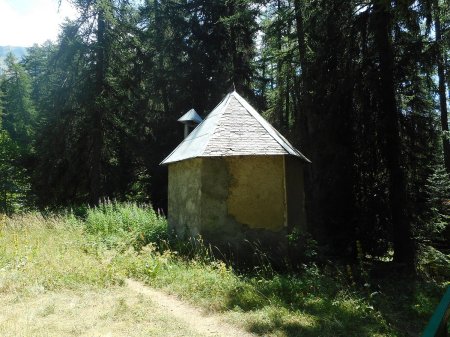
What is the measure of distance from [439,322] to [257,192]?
745 centimetres

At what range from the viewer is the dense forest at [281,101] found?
1145cm

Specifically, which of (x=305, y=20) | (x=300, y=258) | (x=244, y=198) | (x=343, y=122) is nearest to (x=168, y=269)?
(x=244, y=198)

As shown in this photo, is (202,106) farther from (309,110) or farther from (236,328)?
(236,328)

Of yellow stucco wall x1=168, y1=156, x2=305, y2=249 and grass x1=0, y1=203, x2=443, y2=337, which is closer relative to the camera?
grass x1=0, y1=203, x2=443, y2=337

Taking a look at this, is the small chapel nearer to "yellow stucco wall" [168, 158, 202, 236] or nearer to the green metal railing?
"yellow stucco wall" [168, 158, 202, 236]

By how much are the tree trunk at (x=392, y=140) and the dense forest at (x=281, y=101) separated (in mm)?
30

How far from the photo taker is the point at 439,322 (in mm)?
1640

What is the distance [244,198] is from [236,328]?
4296 mm

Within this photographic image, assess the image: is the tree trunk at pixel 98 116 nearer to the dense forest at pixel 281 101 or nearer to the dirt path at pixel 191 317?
the dense forest at pixel 281 101

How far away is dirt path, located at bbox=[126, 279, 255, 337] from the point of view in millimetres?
4832

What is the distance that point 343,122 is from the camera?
12.2 m

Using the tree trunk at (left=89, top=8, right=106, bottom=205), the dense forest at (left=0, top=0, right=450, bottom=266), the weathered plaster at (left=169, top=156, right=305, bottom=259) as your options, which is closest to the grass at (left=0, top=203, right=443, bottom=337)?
the weathered plaster at (left=169, top=156, right=305, bottom=259)

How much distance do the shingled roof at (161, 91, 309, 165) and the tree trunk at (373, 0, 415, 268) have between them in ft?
11.6

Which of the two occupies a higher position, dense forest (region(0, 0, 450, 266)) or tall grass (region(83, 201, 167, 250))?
dense forest (region(0, 0, 450, 266))
